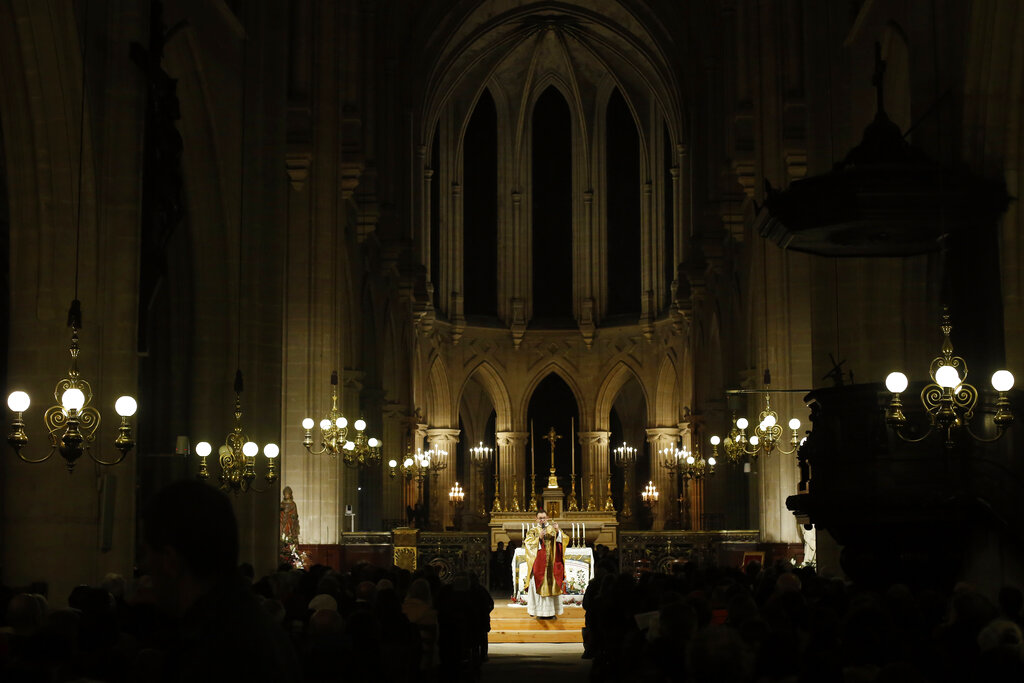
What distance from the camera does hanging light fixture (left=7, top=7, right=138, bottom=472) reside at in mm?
10766

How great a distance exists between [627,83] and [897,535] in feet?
118

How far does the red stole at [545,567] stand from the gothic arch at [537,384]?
995 inches

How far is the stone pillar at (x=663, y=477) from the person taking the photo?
4547 centimetres

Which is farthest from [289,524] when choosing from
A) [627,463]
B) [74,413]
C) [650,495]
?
[627,463]

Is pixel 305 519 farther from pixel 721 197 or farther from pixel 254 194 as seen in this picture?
pixel 721 197

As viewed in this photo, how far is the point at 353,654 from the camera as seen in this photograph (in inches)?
297

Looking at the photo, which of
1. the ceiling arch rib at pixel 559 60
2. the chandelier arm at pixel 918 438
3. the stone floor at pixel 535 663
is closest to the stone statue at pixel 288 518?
the stone floor at pixel 535 663

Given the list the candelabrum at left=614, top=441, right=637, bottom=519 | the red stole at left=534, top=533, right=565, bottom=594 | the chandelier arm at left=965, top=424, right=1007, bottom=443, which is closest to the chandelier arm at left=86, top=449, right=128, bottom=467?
the chandelier arm at left=965, top=424, right=1007, bottom=443

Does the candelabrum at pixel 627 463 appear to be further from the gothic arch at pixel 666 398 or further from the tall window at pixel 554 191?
the tall window at pixel 554 191

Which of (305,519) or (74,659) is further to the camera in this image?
(305,519)

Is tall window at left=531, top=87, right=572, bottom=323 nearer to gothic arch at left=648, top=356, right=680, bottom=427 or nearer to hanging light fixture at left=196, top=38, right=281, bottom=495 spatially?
gothic arch at left=648, top=356, right=680, bottom=427

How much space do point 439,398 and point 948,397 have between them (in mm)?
36855

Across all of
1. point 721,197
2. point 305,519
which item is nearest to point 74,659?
point 305,519

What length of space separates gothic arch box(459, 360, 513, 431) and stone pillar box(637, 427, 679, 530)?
495 cm
